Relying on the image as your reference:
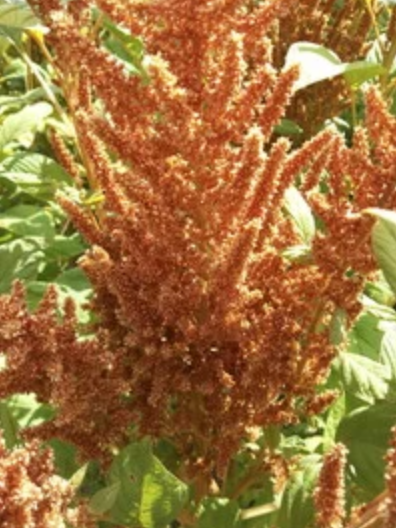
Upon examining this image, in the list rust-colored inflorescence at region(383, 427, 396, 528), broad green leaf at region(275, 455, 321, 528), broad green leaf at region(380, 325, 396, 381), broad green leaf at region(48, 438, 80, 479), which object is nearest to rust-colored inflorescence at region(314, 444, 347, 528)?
rust-colored inflorescence at region(383, 427, 396, 528)

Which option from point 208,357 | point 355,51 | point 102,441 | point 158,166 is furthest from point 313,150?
point 355,51

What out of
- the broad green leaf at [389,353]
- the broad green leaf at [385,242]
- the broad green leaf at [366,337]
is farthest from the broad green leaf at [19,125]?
the broad green leaf at [385,242]

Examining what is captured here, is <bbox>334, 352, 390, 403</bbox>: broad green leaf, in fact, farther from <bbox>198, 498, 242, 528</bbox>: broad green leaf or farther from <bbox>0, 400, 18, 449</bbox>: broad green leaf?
<bbox>0, 400, 18, 449</bbox>: broad green leaf

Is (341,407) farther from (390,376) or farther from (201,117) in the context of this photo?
(201,117)

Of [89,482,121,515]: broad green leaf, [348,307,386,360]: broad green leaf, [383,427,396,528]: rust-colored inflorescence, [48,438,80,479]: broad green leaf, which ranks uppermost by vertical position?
[383,427,396,528]: rust-colored inflorescence

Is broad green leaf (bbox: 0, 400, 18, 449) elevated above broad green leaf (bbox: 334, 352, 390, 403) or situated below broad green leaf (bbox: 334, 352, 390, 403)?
below

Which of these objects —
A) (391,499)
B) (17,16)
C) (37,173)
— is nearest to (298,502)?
(391,499)

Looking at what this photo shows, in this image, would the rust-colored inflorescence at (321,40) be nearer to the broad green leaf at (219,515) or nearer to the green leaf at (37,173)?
the green leaf at (37,173)
